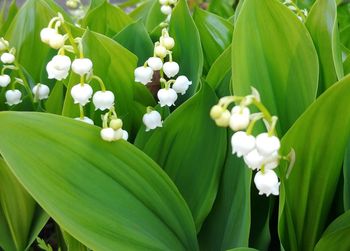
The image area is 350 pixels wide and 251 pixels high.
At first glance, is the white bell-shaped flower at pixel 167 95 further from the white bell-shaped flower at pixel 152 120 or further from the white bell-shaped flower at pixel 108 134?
the white bell-shaped flower at pixel 108 134

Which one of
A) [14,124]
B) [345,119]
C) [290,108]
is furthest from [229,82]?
[14,124]

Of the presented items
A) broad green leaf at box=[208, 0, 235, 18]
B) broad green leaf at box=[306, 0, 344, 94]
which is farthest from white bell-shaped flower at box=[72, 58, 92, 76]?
broad green leaf at box=[208, 0, 235, 18]

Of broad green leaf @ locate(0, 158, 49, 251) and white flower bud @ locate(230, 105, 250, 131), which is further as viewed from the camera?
broad green leaf @ locate(0, 158, 49, 251)

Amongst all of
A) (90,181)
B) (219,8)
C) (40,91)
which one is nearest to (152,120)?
(90,181)

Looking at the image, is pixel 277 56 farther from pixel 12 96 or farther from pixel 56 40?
pixel 12 96

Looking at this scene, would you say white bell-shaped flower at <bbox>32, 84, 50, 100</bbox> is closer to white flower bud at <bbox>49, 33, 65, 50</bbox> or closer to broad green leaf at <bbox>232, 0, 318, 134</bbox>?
white flower bud at <bbox>49, 33, 65, 50</bbox>

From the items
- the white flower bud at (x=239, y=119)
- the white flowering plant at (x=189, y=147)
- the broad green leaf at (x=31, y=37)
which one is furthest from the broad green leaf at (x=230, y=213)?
the broad green leaf at (x=31, y=37)
